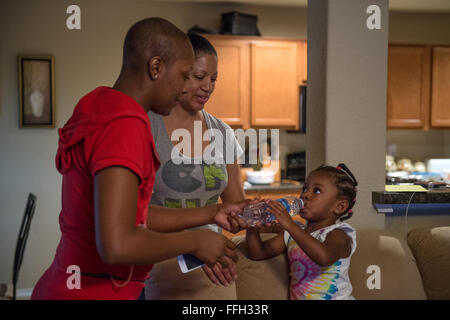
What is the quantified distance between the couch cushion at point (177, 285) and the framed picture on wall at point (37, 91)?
277cm

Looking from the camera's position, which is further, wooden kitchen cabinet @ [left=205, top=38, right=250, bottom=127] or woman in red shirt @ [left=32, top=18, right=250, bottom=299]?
wooden kitchen cabinet @ [left=205, top=38, right=250, bottom=127]

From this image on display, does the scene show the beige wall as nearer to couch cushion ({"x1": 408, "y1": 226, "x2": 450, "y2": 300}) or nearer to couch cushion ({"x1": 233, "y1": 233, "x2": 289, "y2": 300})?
couch cushion ({"x1": 233, "y1": 233, "x2": 289, "y2": 300})

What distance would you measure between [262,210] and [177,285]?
37 centimetres

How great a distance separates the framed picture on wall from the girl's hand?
292cm

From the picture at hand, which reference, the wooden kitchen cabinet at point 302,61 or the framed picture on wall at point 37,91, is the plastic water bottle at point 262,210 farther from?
the framed picture on wall at point 37,91

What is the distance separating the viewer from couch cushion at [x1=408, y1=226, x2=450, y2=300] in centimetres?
166

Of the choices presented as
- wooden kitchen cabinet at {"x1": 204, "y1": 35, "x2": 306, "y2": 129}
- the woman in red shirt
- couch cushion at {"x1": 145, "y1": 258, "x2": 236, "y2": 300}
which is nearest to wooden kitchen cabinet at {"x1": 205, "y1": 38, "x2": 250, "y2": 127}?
wooden kitchen cabinet at {"x1": 204, "y1": 35, "x2": 306, "y2": 129}

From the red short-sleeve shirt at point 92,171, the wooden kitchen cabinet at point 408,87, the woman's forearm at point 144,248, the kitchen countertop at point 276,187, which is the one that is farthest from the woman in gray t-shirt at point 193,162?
the wooden kitchen cabinet at point 408,87

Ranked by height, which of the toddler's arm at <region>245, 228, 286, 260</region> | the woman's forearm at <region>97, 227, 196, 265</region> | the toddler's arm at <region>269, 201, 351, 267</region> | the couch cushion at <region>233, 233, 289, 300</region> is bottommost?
the couch cushion at <region>233, 233, 289, 300</region>

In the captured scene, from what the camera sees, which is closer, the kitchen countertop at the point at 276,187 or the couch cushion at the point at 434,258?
the couch cushion at the point at 434,258

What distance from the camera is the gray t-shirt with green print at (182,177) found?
1.50m

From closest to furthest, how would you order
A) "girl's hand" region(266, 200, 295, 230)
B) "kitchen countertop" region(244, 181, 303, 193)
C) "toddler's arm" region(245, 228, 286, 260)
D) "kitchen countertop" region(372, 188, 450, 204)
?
"girl's hand" region(266, 200, 295, 230), "toddler's arm" region(245, 228, 286, 260), "kitchen countertop" region(372, 188, 450, 204), "kitchen countertop" region(244, 181, 303, 193)
